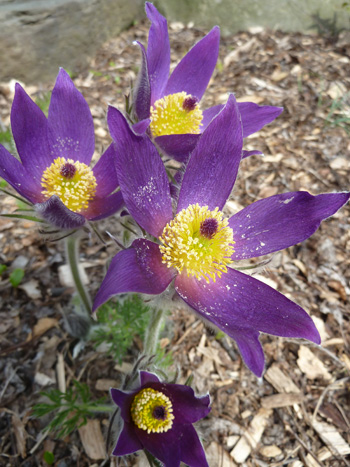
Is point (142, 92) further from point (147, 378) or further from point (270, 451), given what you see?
point (270, 451)

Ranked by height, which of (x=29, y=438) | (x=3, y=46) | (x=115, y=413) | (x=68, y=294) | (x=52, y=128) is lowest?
(x=29, y=438)

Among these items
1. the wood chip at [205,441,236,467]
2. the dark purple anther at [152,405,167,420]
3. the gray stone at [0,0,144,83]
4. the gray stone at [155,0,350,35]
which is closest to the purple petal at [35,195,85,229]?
the dark purple anther at [152,405,167,420]

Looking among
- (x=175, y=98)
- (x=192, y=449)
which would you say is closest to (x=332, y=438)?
(x=192, y=449)

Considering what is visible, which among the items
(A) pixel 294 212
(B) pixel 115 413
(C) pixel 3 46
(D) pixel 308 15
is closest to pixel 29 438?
(B) pixel 115 413

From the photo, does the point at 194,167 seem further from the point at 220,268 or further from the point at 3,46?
the point at 3,46

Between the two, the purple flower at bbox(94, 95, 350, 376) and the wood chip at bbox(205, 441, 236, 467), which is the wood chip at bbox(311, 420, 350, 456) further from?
the purple flower at bbox(94, 95, 350, 376)

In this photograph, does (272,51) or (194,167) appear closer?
(194,167)
